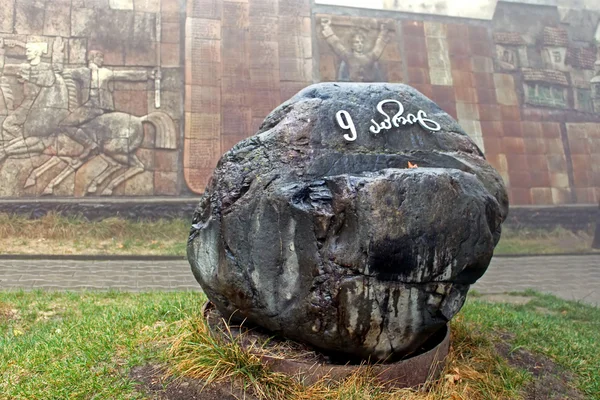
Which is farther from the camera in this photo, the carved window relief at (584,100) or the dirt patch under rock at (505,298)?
the carved window relief at (584,100)

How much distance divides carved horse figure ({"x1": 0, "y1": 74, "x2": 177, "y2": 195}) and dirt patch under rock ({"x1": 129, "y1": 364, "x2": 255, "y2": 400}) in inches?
285

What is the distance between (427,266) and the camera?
2.84m

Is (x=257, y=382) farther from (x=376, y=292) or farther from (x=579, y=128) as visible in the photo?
(x=579, y=128)

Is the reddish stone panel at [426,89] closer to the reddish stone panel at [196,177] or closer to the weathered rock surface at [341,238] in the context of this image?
the reddish stone panel at [196,177]

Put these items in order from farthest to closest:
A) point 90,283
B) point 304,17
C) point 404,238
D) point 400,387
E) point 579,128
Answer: point 579,128 → point 304,17 → point 90,283 → point 400,387 → point 404,238

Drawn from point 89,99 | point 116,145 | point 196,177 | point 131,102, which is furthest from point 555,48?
point 89,99

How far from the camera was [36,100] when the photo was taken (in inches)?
382

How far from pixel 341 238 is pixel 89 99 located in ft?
27.4

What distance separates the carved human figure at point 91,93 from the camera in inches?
382

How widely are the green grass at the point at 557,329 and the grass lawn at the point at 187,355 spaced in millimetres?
14

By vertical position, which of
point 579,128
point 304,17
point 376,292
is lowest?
point 376,292

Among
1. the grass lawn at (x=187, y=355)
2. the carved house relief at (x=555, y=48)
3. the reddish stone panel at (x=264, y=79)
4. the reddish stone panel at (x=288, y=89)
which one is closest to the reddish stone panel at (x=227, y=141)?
the reddish stone panel at (x=264, y=79)

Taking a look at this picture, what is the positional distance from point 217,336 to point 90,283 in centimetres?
415

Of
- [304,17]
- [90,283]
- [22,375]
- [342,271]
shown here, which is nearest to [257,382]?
[342,271]
